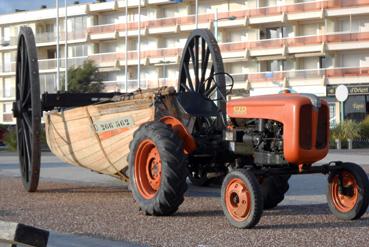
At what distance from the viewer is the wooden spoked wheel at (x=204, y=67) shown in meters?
12.9

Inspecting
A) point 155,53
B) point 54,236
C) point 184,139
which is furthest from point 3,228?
point 155,53

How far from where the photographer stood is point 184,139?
35.2ft

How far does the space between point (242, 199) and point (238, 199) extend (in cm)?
13

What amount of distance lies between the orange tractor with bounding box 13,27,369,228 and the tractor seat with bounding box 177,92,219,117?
2cm

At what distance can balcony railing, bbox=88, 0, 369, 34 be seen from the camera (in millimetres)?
60531

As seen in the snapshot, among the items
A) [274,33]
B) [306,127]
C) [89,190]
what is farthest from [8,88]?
[306,127]

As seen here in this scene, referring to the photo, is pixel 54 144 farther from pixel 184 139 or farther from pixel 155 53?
pixel 155 53

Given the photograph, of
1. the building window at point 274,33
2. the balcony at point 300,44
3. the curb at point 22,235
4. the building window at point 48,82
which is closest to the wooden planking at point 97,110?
the curb at point 22,235

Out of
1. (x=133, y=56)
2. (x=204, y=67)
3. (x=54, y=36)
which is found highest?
(x=54, y=36)

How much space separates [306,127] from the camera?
30.2 feet

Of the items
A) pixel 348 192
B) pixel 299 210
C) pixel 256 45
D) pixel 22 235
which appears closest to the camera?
pixel 22 235

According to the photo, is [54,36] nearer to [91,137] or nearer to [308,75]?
[308,75]

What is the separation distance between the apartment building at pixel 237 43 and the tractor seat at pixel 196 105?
155ft

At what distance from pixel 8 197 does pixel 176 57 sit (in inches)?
2164
